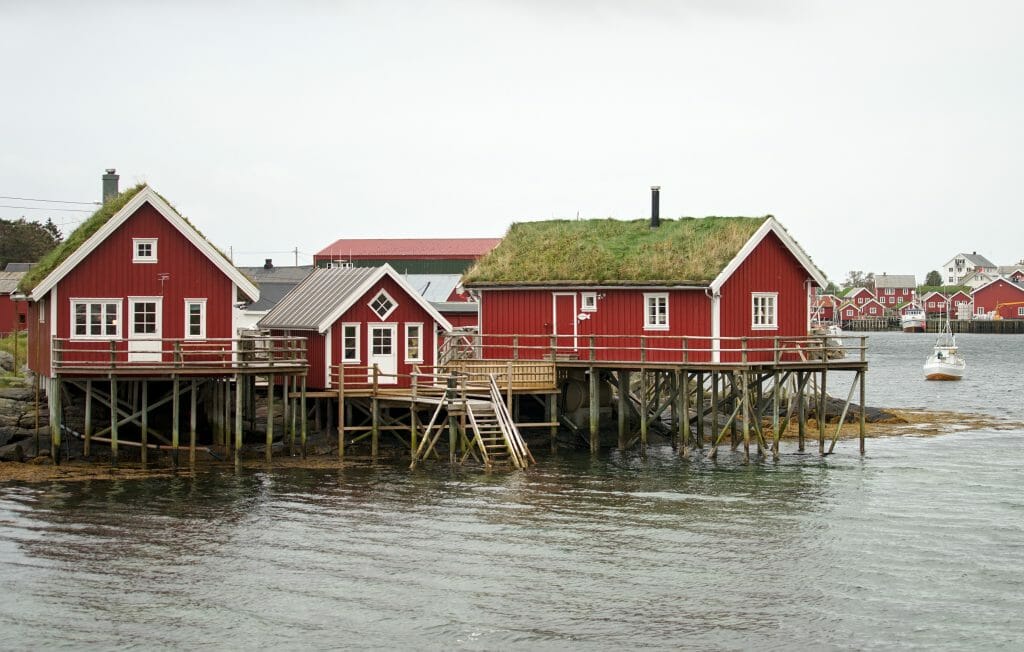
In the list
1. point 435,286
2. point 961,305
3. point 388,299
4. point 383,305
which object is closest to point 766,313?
point 388,299

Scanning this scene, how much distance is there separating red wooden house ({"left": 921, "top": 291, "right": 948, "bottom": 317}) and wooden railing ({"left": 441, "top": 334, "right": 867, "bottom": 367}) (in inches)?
6511

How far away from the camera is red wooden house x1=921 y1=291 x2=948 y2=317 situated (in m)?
197

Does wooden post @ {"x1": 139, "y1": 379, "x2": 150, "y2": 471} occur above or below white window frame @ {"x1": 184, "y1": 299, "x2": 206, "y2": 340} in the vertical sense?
below

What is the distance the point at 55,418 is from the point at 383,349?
9057mm

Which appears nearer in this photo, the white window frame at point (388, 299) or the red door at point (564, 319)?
the white window frame at point (388, 299)

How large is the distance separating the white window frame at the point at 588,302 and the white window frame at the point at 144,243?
12386 mm

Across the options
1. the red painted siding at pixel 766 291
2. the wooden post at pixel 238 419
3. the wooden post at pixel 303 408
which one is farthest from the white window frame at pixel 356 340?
the red painted siding at pixel 766 291

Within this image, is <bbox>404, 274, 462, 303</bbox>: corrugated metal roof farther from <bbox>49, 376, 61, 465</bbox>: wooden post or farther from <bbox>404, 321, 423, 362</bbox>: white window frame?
<bbox>49, 376, 61, 465</bbox>: wooden post

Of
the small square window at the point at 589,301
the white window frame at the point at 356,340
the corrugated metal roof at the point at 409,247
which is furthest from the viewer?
the corrugated metal roof at the point at 409,247

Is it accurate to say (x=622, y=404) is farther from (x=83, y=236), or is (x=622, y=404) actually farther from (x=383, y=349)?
(x=83, y=236)

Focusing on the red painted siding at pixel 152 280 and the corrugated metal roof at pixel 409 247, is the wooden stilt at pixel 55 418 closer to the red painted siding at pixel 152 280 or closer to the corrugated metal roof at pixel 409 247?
the red painted siding at pixel 152 280

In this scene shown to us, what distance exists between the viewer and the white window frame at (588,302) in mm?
40031

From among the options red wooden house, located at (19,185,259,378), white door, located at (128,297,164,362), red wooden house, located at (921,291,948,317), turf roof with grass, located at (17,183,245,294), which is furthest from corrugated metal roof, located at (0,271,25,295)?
red wooden house, located at (921,291,948,317)

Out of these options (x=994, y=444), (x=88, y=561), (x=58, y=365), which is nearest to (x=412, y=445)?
(x=58, y=365)
